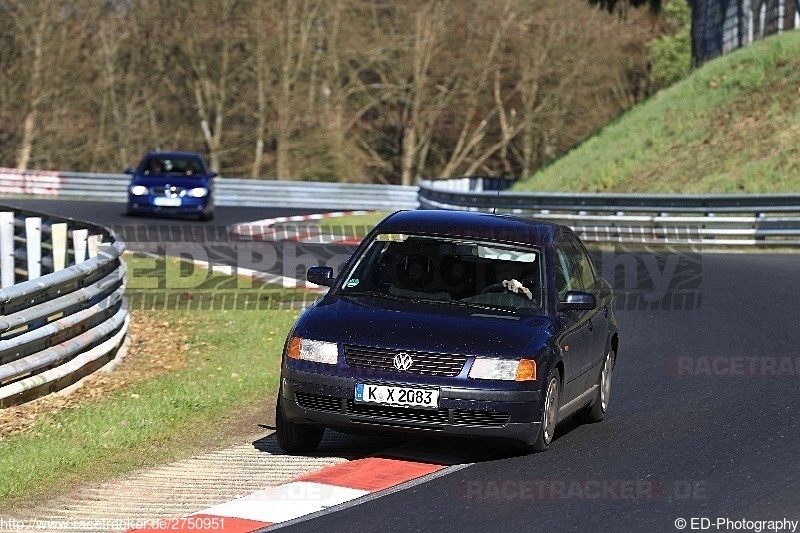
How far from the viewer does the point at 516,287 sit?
930 cm

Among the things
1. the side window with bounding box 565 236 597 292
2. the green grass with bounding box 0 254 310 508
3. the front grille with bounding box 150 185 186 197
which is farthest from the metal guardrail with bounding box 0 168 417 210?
the side window with bounding box 565 236 597 292

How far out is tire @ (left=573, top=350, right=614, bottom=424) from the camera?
10172 millimetres

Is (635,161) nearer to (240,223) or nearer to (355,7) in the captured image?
(240,223)

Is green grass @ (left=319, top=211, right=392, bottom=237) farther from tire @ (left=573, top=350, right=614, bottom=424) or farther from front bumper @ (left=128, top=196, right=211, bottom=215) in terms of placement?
tire @ (left=573, top=350, right=614, bottom=424)

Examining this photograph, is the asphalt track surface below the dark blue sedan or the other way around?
below

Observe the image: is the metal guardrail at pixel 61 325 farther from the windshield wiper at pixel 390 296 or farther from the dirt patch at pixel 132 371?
the windshield wiper at pixel 390 296

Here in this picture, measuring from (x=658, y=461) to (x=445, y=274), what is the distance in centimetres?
194

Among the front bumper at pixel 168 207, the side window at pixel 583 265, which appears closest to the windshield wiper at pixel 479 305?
the side window at pixel 583 265

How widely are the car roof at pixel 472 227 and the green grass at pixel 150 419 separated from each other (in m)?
1.88

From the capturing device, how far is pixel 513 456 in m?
8.70

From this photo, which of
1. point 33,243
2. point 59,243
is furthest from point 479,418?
point 33,243

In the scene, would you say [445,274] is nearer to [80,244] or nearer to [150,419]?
[150,419]

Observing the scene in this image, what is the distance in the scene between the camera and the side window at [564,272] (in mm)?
9547

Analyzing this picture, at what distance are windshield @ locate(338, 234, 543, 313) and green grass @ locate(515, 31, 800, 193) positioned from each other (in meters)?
22.9
